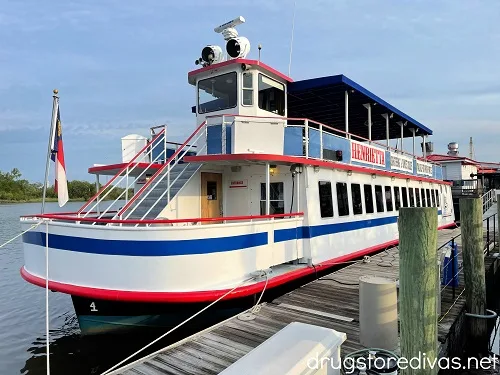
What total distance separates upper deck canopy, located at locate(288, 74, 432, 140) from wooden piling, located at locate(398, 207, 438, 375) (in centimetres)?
614

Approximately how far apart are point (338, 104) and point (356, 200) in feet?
12.4

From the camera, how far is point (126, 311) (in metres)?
6.18

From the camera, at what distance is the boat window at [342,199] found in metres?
9.40

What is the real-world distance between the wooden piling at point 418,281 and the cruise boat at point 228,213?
3065mm

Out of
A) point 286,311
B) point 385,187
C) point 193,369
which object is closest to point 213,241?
point 286,311

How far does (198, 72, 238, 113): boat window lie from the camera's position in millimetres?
9281

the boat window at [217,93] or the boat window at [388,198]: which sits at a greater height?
the boat window at [217,93]

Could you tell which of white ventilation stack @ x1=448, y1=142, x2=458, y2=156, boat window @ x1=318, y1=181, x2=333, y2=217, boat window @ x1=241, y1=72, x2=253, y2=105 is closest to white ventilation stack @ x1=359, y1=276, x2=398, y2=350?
boat window @ x1=318, y1=181, x2=333, y2=217

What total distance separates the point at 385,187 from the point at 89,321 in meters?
9.42

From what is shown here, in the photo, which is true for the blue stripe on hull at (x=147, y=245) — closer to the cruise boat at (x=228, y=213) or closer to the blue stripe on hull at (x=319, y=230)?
the cruise boat at (x=228, y=213)

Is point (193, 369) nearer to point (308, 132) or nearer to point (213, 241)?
point (213, 241)

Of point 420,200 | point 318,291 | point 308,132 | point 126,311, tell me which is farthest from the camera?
point 420,200

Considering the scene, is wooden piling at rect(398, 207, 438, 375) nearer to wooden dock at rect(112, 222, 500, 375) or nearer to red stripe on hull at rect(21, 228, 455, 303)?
wooden dock at rect(112, 222, 500, 375)

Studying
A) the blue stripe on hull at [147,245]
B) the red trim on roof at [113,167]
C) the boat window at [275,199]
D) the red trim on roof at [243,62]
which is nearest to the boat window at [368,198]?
the boat window at [275,199]
